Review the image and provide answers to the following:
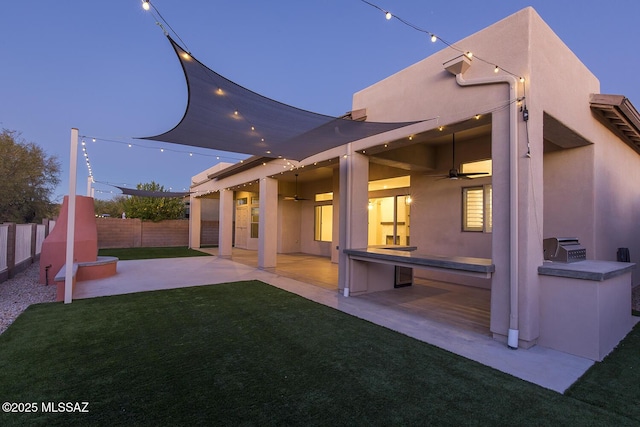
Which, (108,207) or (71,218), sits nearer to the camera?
(71,218)

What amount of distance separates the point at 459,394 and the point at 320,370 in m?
1.09

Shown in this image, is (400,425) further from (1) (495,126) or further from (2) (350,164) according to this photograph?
(2) (350,164)

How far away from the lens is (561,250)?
368 centimetres

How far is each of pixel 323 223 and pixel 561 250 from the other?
9137mm

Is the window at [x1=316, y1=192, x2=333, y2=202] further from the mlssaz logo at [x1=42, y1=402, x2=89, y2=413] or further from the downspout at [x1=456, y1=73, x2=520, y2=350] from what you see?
the mlssaz logo at [x1=42, y1=402, x2=89, y2=413]

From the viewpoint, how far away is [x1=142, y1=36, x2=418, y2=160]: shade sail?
303 cm

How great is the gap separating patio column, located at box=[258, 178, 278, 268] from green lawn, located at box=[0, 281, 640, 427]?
4735mm

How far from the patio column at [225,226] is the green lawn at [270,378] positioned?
298 inches

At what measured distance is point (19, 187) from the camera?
12.4 metres

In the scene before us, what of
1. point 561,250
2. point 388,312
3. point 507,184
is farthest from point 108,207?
point 561,250

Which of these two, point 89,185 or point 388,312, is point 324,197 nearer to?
point 89,185

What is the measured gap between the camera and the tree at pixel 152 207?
1720 centimetres

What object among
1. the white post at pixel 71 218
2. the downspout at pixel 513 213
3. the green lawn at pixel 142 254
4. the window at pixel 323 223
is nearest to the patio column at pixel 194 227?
the green lawn at pixel 142 254

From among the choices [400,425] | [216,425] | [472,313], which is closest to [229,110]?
[216,425]
